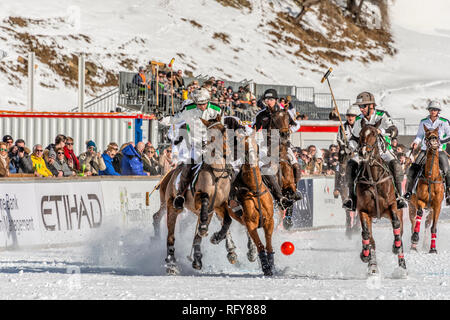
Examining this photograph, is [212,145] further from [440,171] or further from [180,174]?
[440,171]

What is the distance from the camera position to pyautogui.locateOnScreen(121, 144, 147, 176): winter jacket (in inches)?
734

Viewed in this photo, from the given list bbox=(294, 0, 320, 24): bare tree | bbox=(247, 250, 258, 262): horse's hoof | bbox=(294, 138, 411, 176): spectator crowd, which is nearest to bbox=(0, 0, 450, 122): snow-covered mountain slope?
bbox=(294, 0, 320, 24): bare tree

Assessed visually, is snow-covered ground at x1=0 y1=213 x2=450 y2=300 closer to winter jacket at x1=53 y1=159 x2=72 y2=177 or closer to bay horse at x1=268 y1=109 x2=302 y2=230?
bay horse at x1=268 y1=109 x2=302 y2=230

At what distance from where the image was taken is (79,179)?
16.7m

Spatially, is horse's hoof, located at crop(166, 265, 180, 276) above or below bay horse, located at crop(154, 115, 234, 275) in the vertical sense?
below

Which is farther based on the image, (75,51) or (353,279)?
(75,51)

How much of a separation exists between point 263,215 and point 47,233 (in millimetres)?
5645

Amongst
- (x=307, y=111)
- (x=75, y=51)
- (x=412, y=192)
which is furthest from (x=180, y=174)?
(x=75, y=51)

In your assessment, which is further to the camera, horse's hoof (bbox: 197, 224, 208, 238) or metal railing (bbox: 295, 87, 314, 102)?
metal railing (bbox: 295, 87, 314, 102)

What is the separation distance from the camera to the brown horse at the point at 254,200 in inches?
456

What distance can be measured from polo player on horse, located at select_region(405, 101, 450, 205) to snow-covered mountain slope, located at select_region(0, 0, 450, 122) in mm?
26798

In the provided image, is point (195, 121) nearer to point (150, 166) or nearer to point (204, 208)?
point (204, 208)

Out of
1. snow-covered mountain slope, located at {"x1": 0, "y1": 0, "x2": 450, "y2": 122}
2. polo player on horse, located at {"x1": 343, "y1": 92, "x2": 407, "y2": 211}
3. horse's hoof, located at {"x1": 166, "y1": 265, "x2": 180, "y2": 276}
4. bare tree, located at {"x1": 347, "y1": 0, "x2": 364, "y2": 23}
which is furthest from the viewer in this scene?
bare tree, located at {"x1": 347, "y1": 0, "x2": 364, "y2": 23}
